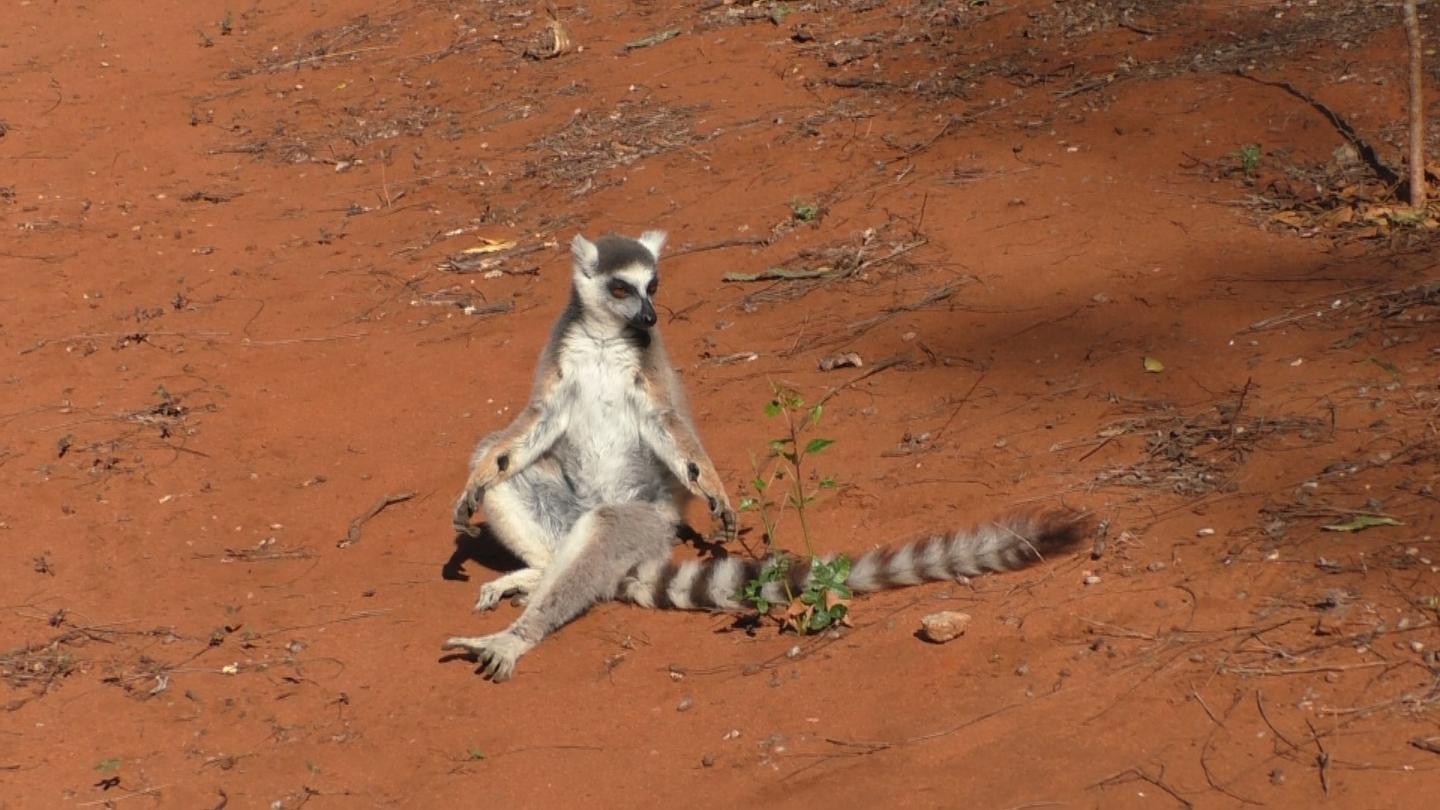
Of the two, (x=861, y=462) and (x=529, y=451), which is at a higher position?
(x=529, y=451)

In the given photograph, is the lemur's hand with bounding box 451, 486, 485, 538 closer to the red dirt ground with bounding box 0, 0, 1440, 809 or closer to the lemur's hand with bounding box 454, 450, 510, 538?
the lemur's hand with bounding box 454, 450, 510, 538

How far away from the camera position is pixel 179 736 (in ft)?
18.3

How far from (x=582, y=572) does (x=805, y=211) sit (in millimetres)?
4295

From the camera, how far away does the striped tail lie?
18.1 ft

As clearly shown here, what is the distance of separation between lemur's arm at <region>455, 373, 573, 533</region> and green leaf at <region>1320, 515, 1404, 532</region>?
3310 mm

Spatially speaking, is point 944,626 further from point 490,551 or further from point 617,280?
point 490,551

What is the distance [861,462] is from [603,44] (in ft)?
25.4

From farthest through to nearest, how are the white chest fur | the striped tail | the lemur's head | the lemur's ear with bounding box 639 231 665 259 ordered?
the lemur's ear with bounding box 639 231 665 259, the white chest fur, the lemur's head, the striped tail

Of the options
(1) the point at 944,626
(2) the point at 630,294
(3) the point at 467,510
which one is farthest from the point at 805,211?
(1) the point at 944,626

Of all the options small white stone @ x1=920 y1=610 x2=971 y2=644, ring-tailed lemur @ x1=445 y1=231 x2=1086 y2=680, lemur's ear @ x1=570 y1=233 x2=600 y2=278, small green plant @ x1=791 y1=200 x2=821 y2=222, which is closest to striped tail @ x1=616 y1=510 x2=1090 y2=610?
ring-tailed lemur @ x1=445 y1=231 x2=1086 y2=680

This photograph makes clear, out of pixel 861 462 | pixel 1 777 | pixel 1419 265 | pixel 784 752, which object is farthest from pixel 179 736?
pixel 1419 265

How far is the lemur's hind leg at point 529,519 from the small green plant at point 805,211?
355 centimetres

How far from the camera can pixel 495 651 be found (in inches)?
227

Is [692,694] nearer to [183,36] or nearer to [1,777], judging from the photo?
[1,777]
